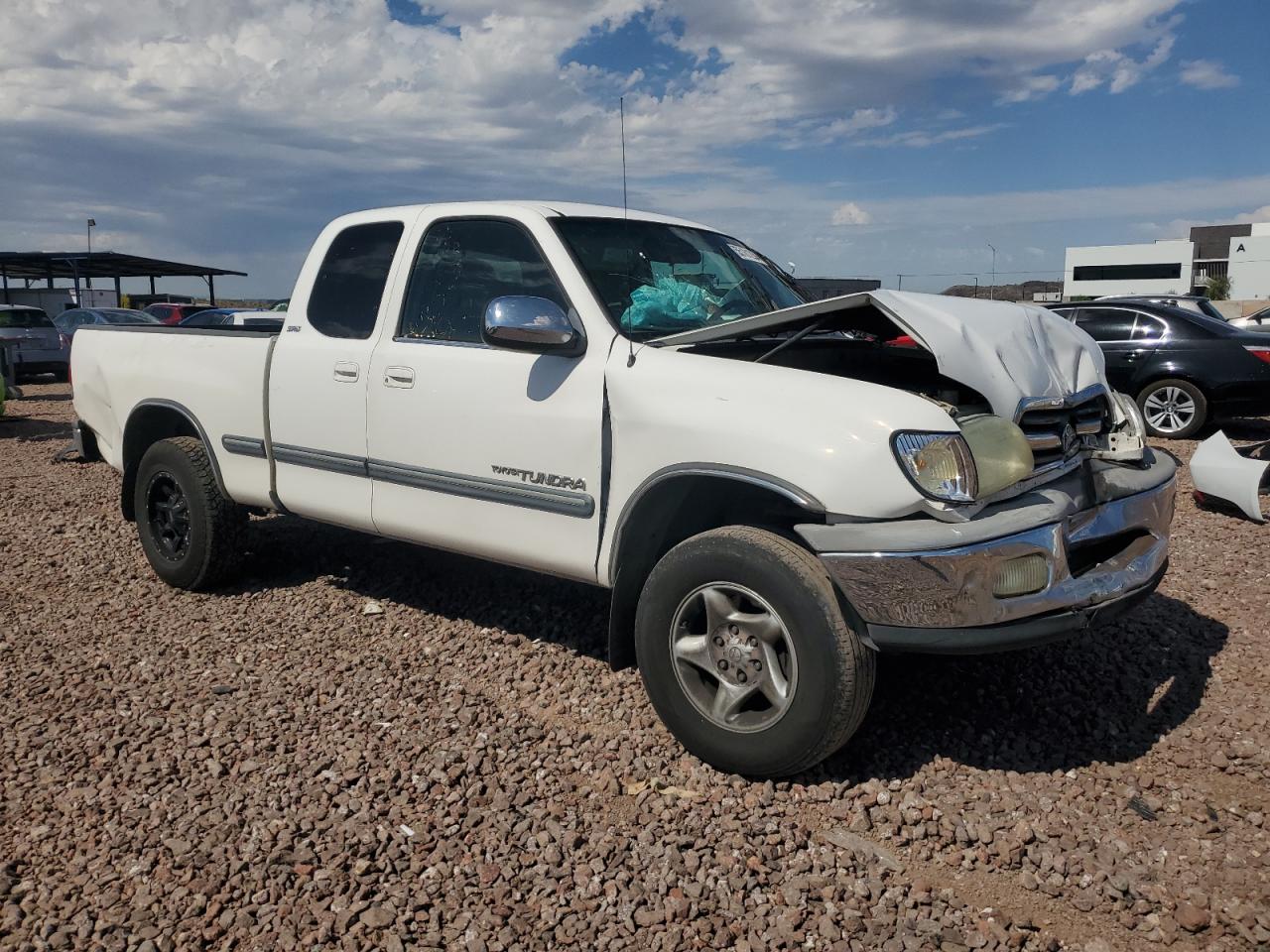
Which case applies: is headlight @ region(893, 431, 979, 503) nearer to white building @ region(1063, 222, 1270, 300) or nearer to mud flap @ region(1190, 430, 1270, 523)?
mud flap @ region(1190, 430, 1270, 523)

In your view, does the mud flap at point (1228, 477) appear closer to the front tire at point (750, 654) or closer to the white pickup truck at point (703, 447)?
the white pickup truck at point (703, 447)

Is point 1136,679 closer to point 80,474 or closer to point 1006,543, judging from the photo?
point 1006,543

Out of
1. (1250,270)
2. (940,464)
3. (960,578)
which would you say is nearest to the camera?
(960,578)

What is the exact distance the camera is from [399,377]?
4.36m

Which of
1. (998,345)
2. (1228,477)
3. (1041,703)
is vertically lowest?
(1041,703)

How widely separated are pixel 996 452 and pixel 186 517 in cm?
421

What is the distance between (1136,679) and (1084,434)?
110 centimetres

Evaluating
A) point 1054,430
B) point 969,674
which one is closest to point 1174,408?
point 969,674

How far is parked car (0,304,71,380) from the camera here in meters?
20.0

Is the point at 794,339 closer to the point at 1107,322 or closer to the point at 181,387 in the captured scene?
the point at 181,387

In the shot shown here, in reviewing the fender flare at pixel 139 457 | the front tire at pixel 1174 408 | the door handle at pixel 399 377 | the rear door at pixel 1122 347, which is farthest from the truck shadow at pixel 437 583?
the front tire at pixel 1174 408

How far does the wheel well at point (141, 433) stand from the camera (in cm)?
576

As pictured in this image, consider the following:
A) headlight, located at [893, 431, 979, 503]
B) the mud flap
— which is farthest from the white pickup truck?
the mud flap

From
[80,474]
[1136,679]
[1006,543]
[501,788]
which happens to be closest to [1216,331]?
[1136,679]
